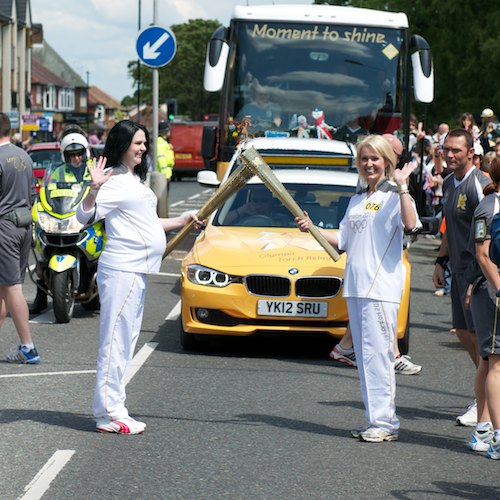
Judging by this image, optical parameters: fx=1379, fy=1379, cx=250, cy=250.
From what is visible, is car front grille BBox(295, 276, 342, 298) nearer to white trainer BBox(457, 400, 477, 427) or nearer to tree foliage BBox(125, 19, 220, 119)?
white trainer BBox(457, 400, 477, 427)

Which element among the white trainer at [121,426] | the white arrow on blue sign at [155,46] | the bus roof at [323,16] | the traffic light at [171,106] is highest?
the bus roof at [323,16]

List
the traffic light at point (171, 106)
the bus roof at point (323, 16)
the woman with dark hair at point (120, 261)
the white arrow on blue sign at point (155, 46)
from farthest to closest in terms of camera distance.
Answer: the traffic light at point (171, 106) < the white arrow on blue sign at point (155, 46) < the bus roof at point (323, 16) < the woman with dark hair at point (120, 261)

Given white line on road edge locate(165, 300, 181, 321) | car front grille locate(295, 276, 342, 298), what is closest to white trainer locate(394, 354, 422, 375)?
car front grille locate(295, 276, 342, 298)

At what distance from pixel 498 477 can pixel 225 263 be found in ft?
15.3

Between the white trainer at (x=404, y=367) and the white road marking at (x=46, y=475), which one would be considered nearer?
the white road marking at (x=46, y=475)

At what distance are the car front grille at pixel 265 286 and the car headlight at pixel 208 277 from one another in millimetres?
107

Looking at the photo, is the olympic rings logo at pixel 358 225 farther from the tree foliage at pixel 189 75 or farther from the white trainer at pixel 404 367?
the tree foliage at pixel 189 75

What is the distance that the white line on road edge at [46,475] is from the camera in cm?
654

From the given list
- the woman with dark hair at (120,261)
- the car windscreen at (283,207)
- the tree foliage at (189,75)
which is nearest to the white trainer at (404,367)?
the car windscreen at (283,207)

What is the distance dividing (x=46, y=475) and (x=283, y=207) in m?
6.32

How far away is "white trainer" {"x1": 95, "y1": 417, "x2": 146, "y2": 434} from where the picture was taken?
809 cm

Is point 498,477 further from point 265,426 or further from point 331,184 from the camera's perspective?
point 331,184

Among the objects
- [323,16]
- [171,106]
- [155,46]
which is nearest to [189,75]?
[171,106]

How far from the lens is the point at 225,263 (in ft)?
37.4
